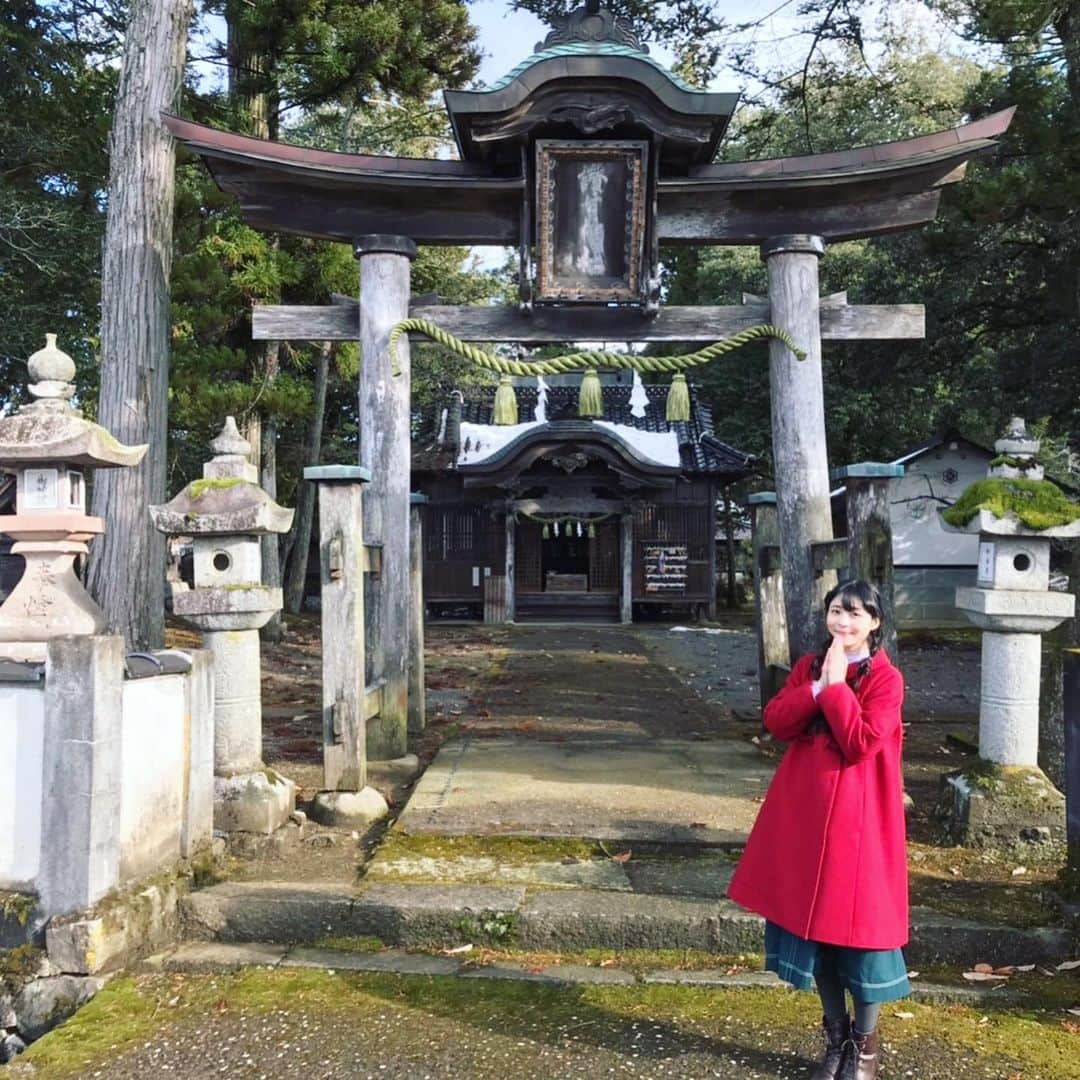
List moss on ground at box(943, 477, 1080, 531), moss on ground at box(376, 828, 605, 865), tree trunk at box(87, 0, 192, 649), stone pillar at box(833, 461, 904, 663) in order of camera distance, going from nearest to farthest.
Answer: moss on ground at box(376, 828, 605, 865) < moss on ground at box(943, 477, 1080, 531) < stone pillar at box(833, 461, 904, 663) < tree trunk at box(87, 0, 192, 649)

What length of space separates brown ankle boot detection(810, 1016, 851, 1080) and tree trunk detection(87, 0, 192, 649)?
7.80m

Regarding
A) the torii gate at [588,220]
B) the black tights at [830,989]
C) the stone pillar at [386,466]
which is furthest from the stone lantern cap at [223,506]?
the black tights at [830,989]

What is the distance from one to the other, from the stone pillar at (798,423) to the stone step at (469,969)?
331 cm

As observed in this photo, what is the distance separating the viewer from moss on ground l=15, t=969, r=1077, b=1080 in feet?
10.9

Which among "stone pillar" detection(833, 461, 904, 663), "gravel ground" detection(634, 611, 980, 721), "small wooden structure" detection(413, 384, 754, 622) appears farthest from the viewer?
"small wooden structure" detection(413, 384, 754, 622)

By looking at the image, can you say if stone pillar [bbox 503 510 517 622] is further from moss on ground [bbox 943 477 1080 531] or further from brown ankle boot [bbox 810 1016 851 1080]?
brown ankle boot [bbox 810 1016 851 1080]

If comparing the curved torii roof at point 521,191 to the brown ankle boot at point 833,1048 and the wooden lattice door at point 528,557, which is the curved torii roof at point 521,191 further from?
A: the wooden lattice door at point 528,557

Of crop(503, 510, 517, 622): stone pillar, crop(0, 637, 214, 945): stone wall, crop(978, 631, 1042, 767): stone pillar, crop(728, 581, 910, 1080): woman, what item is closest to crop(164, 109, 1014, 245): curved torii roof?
crop(978, 631, 1042, 767): stone pillar

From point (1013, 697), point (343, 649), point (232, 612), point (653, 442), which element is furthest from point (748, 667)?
point (232, 612)

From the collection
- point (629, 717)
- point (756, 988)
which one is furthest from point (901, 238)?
point (756, 988)

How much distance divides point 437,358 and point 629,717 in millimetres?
17947

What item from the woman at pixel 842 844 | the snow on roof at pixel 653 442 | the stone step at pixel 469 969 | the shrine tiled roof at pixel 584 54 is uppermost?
the shrine tiled roof at pixel 584 54

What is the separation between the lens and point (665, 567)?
21.0 metres

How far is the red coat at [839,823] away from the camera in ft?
9.62
